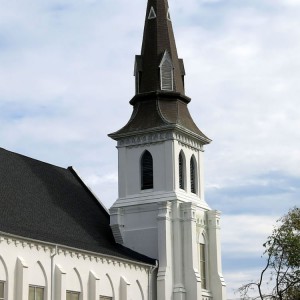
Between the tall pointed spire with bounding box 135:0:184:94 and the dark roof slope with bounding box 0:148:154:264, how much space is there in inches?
346

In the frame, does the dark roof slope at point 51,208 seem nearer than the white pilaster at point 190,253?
Yes

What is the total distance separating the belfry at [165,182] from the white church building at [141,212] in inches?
2.8

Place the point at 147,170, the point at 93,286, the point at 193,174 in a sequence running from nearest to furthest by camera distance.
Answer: the point at 93,286, the point at 147,170, the point at 193,174

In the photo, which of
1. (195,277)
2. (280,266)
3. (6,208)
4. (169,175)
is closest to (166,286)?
(195,277)

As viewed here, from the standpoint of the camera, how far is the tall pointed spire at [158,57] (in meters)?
62.7

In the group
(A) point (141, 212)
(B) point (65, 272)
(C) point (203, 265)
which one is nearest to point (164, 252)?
(A) point (141, 212)

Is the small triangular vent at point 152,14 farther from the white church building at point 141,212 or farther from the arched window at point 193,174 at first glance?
the arched window at point 193,174

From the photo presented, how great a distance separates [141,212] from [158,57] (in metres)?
11.5

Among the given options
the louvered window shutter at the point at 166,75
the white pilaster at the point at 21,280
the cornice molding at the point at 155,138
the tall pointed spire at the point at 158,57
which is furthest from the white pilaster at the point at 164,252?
the white pilaster at the point at 21,280

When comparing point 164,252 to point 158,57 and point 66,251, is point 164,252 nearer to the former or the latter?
point 66,251

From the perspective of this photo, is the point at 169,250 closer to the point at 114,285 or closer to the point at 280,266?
the point at 114,285

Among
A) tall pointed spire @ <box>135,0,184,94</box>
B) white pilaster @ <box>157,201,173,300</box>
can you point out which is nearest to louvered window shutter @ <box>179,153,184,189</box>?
white pilaster @ <box>157,201,173,300</box>

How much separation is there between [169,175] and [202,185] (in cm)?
440

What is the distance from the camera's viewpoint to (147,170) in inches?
2400
